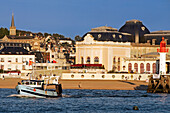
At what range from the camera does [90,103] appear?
80.1 metres

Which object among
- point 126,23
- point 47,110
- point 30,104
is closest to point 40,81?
point 30,104

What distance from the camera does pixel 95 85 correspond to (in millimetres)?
114312

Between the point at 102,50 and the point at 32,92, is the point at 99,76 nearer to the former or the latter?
the point at 102,50

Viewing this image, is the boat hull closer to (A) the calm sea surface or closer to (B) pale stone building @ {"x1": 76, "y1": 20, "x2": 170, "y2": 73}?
(A) the calm sea surface

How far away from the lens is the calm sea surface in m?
72.8

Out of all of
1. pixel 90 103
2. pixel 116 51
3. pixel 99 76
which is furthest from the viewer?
pixel 116 51

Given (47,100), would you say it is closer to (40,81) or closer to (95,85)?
(40,81)

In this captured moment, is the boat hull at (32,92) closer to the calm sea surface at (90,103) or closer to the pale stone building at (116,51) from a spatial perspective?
the calm sea surface at (90,103)

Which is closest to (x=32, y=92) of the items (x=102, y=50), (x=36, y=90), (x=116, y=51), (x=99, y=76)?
(x=36, y=90)

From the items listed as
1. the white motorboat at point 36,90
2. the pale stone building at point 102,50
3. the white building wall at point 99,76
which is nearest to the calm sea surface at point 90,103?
the white motorboat at point 36,90

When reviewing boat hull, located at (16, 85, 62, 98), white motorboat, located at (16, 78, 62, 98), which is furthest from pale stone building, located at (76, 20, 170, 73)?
boat hull, located at (16, 85, 62, 98)

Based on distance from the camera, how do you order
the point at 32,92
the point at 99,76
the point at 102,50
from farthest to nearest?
1. the point at 102,50
2. the point at 99,76
3. the point at 32,92

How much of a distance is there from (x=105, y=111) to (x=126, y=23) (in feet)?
353

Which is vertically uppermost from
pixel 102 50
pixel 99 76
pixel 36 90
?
pixel 102 50
